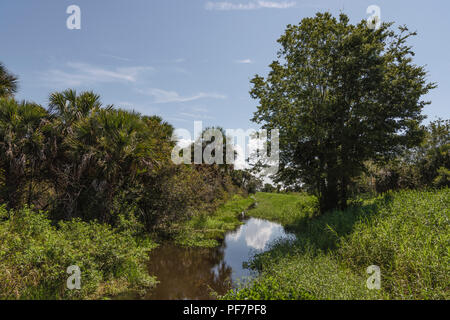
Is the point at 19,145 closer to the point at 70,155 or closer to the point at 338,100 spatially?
the point at 70,155

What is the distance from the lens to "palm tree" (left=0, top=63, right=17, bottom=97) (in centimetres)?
990

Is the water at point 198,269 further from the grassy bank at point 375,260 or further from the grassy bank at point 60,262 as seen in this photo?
the grassy bank at point 375,260

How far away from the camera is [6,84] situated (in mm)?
10164

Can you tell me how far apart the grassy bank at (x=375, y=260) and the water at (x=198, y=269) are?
45.9 inches

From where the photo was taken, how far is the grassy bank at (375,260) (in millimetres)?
4707

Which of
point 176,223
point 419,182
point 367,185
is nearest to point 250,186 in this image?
point 367,185

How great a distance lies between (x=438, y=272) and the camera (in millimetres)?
4730

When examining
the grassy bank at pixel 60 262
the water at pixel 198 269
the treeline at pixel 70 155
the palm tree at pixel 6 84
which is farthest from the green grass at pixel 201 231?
the palm tree at pixel 6 84

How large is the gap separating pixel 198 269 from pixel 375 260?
579cm

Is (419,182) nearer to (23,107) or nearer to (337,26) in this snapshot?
(337,26)

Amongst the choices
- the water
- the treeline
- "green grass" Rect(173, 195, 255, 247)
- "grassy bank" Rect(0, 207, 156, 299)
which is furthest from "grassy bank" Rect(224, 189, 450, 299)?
the treeline

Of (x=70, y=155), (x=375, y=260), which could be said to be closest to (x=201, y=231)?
(x=70, y=155)

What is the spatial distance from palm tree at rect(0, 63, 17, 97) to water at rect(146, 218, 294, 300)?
938 cm

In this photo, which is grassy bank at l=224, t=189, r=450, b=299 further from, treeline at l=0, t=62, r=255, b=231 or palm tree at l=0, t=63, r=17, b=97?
palm tree at l=0, t=63, r=17, b=97
